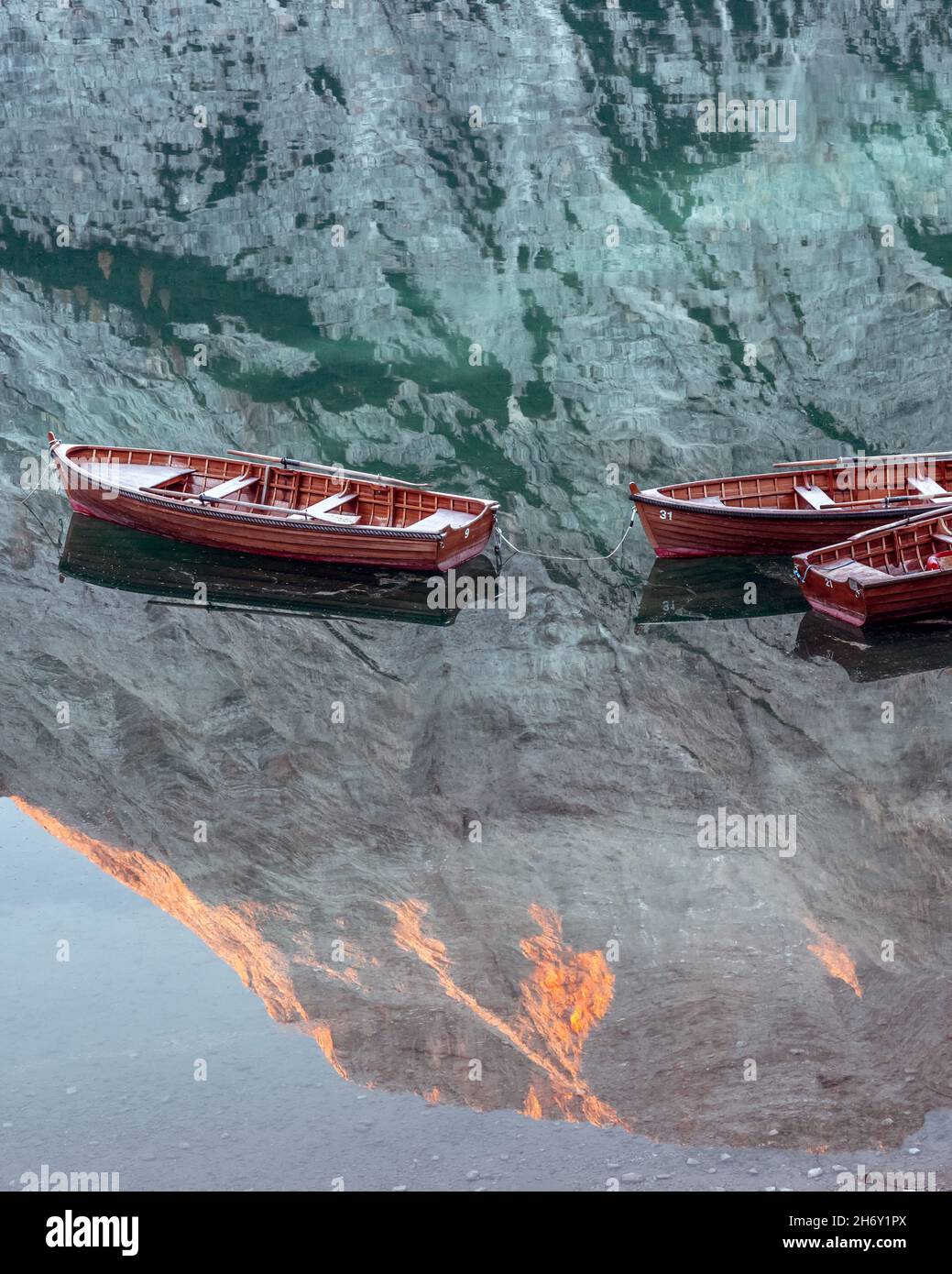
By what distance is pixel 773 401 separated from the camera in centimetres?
3466

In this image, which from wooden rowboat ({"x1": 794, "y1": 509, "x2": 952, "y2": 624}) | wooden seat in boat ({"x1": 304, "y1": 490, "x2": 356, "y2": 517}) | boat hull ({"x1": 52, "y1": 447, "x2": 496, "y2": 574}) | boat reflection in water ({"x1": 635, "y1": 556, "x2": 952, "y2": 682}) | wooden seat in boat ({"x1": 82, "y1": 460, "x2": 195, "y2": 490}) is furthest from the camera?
wooden seat in boat ({"x1": 82, "y1": 460, "x2": 195, "y2": 490})

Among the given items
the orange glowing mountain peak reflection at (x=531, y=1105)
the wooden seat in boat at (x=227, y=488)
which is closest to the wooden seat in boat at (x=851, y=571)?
the wooden seat in boat at (x=227, y=488)

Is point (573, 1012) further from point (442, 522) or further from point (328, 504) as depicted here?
point (328, 504)

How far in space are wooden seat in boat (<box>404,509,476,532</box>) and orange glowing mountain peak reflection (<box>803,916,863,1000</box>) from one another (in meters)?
11.0

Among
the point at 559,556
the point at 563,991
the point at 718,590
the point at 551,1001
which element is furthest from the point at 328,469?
the point at 551,1001

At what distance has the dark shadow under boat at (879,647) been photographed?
21984mm

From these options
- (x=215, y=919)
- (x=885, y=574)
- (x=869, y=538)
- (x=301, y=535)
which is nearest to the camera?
(x=215, y=919)

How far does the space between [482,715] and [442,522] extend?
17.9ft

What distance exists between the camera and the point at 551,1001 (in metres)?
14.8

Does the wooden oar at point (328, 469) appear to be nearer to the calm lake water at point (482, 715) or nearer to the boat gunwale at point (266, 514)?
the boat gunwale at point (266, 514)

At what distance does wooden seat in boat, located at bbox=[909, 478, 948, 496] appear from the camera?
2612 centimetres

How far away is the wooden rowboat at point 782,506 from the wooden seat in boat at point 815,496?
0.05ft

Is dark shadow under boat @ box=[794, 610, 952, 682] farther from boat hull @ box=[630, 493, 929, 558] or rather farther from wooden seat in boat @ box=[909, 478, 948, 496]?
wooden seat in boat @ box=[909, 478, 948, 496]

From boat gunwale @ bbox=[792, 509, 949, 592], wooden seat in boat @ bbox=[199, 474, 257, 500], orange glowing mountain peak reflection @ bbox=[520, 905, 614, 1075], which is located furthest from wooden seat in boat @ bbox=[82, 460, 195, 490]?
orange glowing mountain peak reflection @ bbox=[520, 905, 614, 1075]
